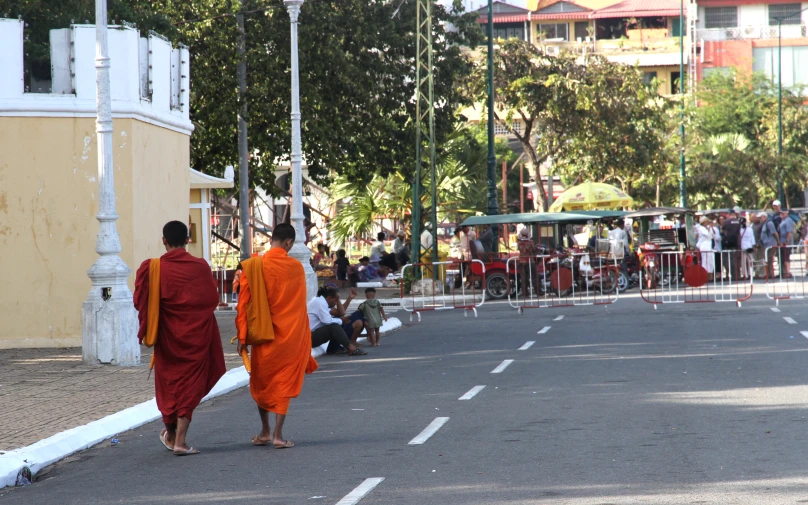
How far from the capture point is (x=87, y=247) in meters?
17.8

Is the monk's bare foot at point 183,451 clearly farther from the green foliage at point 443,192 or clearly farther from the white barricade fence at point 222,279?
the green foliage at point 443,192

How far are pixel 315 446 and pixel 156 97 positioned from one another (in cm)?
1114

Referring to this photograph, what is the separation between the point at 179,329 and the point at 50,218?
9428 mm

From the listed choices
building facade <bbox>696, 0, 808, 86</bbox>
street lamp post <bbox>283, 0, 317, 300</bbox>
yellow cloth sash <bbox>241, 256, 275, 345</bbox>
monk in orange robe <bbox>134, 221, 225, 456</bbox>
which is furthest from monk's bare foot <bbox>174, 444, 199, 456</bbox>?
building facade <bbox>696, 0, 808, 86</bbox>

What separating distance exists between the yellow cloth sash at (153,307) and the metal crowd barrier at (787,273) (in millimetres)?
18368

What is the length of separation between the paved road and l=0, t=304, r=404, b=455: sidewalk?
2.24 ft

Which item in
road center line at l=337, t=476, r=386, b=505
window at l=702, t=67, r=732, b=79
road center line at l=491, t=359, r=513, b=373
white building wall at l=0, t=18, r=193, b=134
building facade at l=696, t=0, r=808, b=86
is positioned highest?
building facade at l=696, t=0, r=808, b=86

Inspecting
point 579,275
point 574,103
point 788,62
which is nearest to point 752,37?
point 788,62

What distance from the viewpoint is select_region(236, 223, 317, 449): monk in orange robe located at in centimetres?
925

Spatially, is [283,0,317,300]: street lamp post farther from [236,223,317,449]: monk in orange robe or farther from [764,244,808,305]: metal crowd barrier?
[236,223,317,449]: monk in orange robe

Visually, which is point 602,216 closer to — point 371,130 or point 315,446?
point 371,130

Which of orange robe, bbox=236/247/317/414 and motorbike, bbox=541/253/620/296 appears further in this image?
motorbike, bbox=541/253/620/296

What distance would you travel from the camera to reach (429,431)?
31.9ft

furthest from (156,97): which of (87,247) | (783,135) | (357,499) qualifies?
(783,135)
